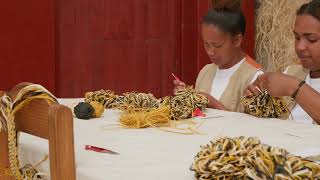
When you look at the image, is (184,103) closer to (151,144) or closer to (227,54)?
(151,144)

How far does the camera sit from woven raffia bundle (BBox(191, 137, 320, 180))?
725 millimetres

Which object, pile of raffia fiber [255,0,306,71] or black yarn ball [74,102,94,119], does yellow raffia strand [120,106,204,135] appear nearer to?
black yarn ball [74,102,94,119]

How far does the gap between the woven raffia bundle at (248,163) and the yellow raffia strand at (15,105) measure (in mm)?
308

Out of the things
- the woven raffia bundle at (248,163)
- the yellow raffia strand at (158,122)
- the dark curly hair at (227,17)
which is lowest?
the yellow raffia strand at (158,122)

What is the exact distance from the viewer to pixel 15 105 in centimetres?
100

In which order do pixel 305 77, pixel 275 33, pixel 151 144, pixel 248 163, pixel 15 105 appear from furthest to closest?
pixel 275 33, pixel 305 77, pixel 151 144, pixel 15 105, pixel 248 163

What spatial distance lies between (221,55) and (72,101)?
2.64 feet

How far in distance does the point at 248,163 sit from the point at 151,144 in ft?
1.51

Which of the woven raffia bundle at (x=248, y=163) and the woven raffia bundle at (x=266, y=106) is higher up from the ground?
the woven raffia bundle at (x=248, y=163)

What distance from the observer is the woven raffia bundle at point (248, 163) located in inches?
28.5

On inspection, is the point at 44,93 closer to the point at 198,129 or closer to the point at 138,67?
the point at 198,129

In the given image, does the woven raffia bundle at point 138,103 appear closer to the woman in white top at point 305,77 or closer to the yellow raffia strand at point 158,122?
the yellow raffia strand at point 158,122

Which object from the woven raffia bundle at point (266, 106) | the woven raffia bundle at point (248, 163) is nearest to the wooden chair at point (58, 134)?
the woven raffia bundle at point (248, 163)

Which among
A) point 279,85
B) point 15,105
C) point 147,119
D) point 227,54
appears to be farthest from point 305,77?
point 15,105
